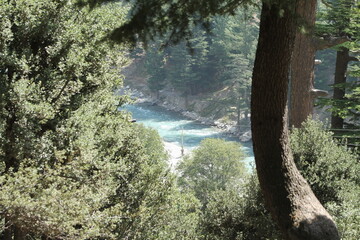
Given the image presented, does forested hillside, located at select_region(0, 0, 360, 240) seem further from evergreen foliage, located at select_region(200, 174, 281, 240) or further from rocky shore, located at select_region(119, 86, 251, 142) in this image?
rocky shore, located at select_region(119, 86, 251, 142)

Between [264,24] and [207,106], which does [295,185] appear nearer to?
[264,24]

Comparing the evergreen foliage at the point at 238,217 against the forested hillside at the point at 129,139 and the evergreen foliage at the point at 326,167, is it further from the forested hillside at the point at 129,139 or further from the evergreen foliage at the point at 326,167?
the evergreen foliage at the point at 326,167

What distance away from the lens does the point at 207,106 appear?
48719mm

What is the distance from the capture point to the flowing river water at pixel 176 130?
124ft

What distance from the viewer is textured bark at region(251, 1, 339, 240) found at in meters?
4.10

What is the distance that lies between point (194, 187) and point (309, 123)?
64.9 ft

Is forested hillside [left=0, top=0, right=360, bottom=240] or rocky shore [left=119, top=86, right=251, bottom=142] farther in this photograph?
rocky shore [left=119, top=86, right=251, bottom=142]

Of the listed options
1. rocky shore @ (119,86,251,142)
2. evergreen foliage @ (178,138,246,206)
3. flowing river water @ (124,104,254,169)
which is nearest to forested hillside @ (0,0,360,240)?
evergreen foliage @ (178,138,246,206)

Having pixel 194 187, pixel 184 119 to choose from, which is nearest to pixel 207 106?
pixel 184 119

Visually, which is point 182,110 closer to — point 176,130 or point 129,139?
point 176,130

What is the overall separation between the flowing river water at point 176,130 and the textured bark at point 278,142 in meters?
30.8

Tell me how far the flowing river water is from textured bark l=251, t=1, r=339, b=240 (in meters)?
30.8

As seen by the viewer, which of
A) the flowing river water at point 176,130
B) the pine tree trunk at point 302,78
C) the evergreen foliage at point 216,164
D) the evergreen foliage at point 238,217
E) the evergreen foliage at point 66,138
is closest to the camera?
the evergreen foliage at point 66,138

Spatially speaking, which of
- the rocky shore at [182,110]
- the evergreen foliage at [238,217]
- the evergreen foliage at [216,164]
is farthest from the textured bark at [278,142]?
the rocky shore at [182,110]
